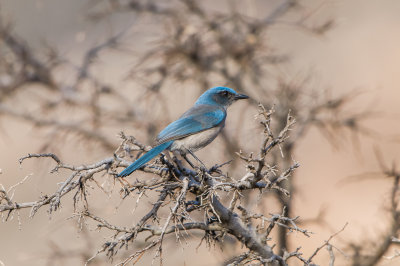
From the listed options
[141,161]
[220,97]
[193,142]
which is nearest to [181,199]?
[141,161]

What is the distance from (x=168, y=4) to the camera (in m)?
8.36

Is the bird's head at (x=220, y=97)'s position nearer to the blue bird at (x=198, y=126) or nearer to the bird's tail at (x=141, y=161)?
the blue bird at (x=198, y=126)

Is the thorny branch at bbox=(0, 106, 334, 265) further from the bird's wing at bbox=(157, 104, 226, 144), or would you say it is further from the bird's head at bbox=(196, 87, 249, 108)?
the bird's head at bbox=(196, 87, 249, 108)

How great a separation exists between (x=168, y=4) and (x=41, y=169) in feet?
10.2

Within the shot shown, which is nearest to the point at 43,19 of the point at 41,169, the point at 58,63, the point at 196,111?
the point at 58,63

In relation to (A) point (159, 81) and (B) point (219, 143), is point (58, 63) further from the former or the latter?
(B) point (219, 143)

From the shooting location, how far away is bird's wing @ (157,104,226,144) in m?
5.05

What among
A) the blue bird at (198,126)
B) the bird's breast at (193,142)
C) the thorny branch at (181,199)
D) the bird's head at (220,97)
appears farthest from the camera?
the bird's head at (220,97)

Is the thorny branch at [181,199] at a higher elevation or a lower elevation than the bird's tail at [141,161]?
lower

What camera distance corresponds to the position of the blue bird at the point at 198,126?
500cm

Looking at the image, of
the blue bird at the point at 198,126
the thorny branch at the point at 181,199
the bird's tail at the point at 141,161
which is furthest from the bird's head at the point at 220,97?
the thorny branch at the point at 181,199

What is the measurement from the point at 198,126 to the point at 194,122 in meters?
0.10

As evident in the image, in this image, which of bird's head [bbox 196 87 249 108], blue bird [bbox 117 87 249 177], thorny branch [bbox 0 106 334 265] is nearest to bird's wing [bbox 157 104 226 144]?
blue bird [bbox 117 87 249 177]

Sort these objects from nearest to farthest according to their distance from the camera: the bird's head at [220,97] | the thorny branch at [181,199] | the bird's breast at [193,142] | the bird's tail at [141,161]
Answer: the thorny branch at [181,199] → the bird's tail at [141,161] → the bird's breast at [193,142] → the bird's head at [220,97]
